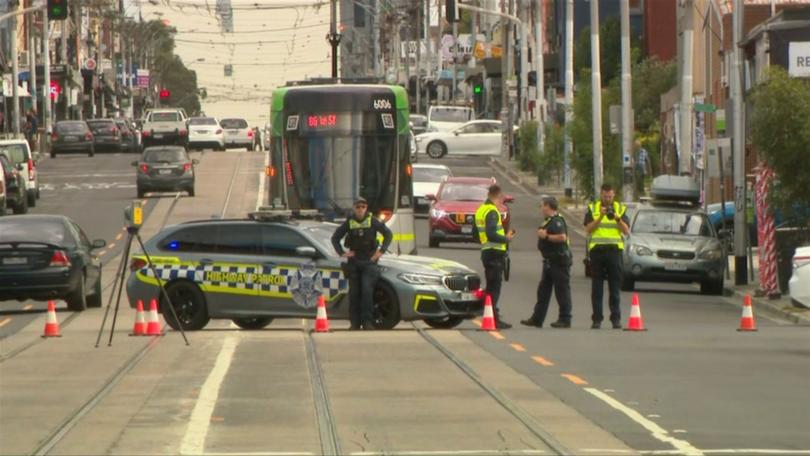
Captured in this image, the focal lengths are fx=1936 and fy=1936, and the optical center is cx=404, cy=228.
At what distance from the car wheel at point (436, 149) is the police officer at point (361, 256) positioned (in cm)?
5187

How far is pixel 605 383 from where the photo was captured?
58.5 ft

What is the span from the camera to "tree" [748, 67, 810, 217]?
1261 inches

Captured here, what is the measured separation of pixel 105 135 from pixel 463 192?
4303 cm

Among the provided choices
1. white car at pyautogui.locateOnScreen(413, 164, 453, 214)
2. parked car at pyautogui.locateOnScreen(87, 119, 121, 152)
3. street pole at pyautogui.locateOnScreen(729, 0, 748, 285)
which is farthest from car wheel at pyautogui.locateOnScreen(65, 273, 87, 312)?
parked car at pyautogui.locateOnScreen(87, 119, 121, 152)

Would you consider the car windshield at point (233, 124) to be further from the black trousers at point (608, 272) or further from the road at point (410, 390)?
the black trousers at point (608, 272)

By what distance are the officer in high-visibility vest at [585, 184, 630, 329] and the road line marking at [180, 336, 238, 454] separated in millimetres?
5645

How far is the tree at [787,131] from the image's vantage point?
3203 centimetres

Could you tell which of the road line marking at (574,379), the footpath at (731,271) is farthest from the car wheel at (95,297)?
the road line marking at (574,379)

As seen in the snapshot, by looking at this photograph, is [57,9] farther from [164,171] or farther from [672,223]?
[672,223]

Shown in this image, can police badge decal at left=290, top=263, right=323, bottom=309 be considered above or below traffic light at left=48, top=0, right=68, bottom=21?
below

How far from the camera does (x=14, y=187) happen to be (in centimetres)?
5294

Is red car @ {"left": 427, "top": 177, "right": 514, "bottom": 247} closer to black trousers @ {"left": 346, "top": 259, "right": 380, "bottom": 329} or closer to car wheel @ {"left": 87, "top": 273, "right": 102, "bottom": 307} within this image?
car wheel @ {"left": 87, "top": 273, "right": 102, "bottom": 307}

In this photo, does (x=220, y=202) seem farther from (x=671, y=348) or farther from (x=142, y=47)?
(x=142, y=47)

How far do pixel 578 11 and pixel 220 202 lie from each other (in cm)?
3794
